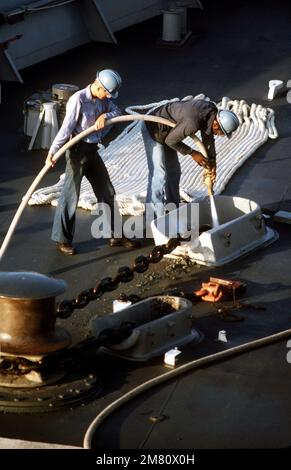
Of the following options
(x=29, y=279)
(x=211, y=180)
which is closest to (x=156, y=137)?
(x=211, y=180)

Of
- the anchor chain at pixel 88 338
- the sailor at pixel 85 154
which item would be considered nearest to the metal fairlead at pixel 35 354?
the anchor chain at pixel 88 338

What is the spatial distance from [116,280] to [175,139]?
4.27ft

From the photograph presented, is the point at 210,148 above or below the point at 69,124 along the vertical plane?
below

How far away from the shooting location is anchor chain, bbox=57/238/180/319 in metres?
7.75

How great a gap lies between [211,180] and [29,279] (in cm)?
247

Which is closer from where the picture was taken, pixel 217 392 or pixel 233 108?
pixel 217 392

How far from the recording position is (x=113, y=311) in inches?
322

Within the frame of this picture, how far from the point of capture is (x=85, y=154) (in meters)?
8.99

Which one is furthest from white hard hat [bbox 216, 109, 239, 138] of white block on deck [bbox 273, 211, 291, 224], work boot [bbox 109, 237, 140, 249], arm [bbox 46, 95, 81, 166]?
white block on deck [bbox 273, 211, 291, 224]

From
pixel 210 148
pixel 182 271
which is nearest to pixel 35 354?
pixel 182 271

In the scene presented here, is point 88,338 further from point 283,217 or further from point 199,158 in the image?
point 283,217
